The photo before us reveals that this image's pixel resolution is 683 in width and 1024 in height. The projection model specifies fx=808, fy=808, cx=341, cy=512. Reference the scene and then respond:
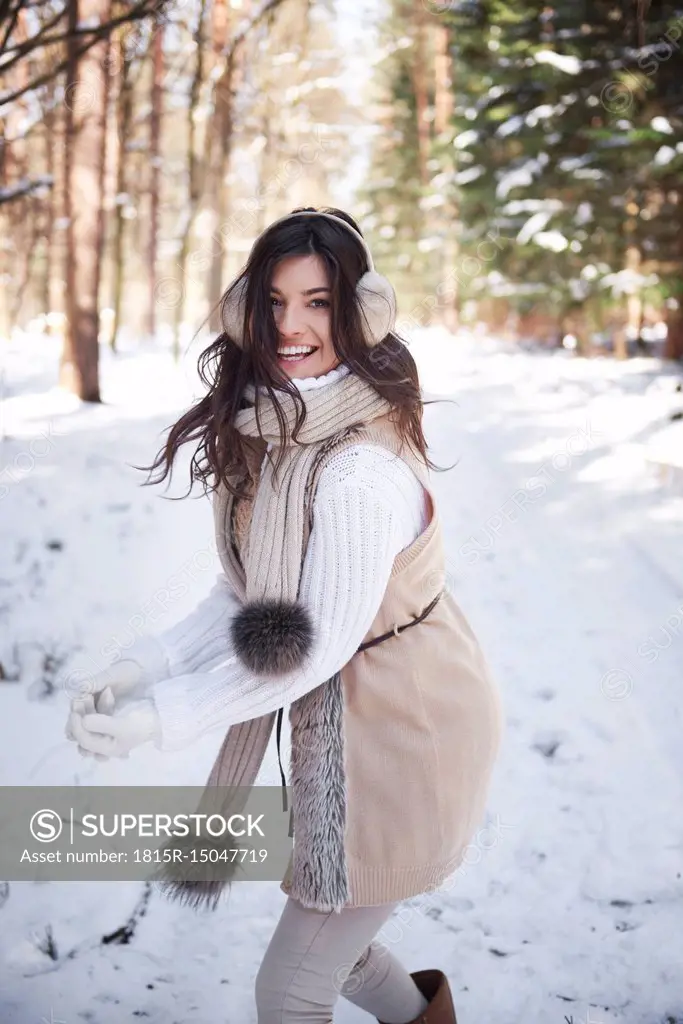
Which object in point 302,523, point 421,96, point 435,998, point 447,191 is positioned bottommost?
point 435,998

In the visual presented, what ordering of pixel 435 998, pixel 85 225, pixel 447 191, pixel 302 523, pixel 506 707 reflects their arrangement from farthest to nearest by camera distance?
pixel 447 191
pixel 85 225
pixel 506 707
pixel 435 998
pixel 302 523

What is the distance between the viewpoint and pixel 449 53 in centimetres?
1827

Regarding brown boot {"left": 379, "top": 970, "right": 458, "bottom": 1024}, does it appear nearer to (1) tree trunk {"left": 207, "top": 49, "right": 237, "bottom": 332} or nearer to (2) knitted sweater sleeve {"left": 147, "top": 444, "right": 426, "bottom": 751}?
(2) knitted sweater sleeve {"left": 147, "top": 444, "right": 426, "bottom": 751}

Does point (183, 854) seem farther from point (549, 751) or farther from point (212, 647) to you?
point (549, 751)

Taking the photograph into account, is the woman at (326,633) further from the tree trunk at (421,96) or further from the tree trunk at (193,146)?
the tree trunk at (421,96)

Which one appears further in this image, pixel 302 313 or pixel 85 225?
A: pixel 85 225

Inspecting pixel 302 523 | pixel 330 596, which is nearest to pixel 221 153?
pixel 302 523

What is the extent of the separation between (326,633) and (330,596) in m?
0.07

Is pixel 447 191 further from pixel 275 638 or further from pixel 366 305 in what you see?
pixel 275 638

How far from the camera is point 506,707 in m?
4.46

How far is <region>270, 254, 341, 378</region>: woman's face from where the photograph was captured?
6.01 feet

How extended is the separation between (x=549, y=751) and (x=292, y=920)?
2.63 m

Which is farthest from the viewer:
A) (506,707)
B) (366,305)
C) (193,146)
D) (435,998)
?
(193,146)

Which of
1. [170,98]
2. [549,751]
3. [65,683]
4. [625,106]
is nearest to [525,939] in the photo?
[549,751]
